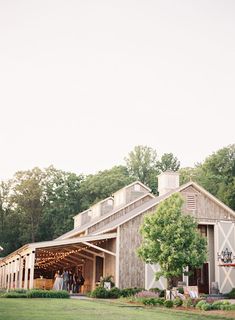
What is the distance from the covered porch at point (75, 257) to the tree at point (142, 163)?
A: 27879 mm

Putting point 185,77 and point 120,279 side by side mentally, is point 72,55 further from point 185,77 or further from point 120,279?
point 120,279

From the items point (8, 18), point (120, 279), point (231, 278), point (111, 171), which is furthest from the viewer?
point (111, 171)

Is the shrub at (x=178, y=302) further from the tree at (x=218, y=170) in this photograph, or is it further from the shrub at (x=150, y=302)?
the tree at (x=218, y=170)

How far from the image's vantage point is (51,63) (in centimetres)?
2427

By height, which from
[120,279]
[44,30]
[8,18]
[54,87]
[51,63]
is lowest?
[120,279]

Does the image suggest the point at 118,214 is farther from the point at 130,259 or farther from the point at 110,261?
the point at 130,259

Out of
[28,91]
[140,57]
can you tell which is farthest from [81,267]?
[140,57]

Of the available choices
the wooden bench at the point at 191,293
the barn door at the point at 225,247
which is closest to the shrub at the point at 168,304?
the wooden bench at the point at 191,293

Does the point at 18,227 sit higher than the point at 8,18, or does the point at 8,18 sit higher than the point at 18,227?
the point at 8,18

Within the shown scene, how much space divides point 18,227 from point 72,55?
149ft

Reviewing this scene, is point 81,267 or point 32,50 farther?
point 81,267

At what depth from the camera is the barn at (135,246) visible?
25.8m

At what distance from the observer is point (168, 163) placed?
67062 mm

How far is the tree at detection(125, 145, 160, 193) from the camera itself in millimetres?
66688
